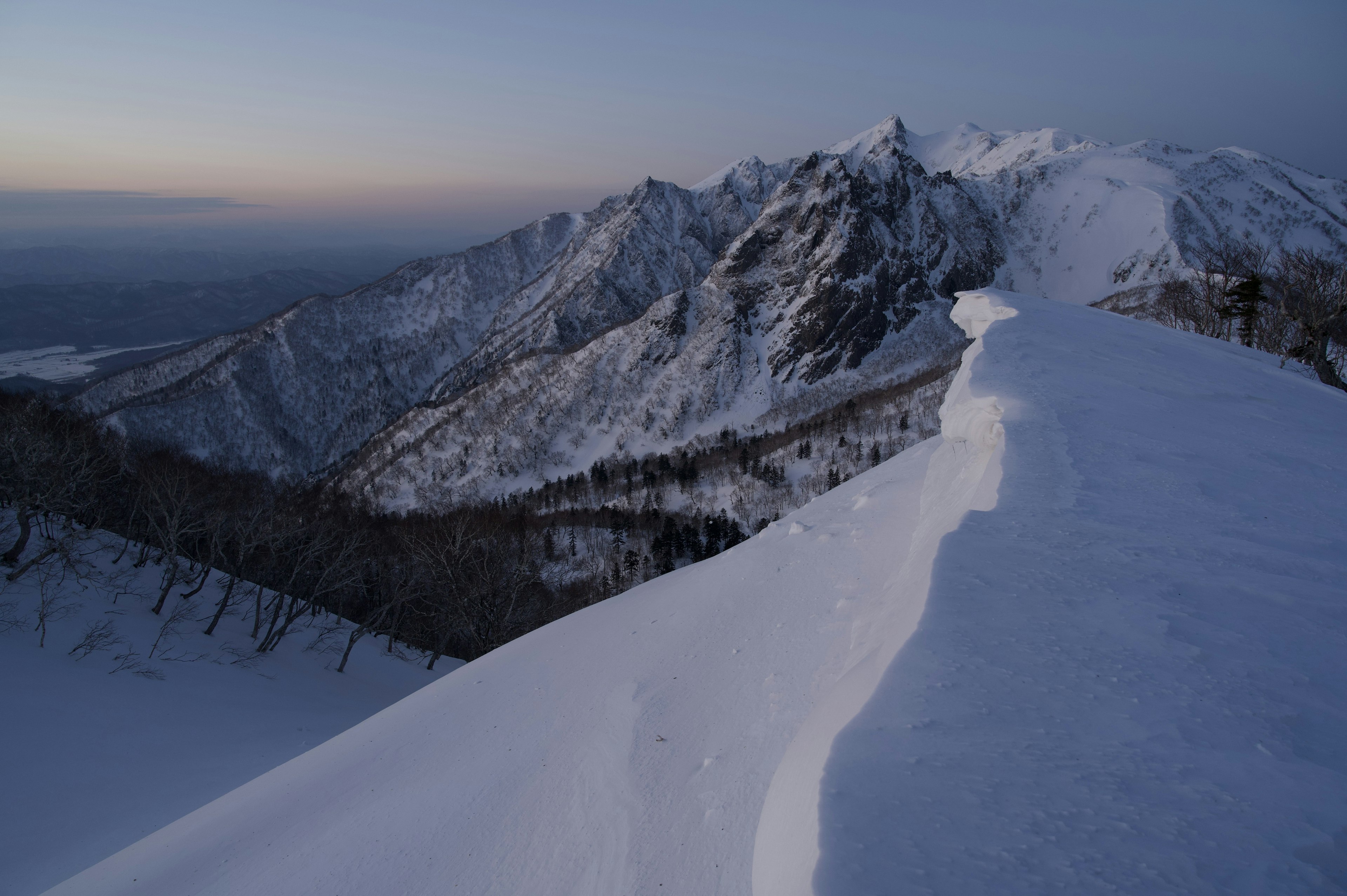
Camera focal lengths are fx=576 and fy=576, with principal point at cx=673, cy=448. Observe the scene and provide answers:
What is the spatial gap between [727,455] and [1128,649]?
13218 cm

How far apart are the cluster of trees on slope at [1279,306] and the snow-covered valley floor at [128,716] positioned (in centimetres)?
3279

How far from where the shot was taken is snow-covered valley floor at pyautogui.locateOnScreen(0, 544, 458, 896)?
12383 mm

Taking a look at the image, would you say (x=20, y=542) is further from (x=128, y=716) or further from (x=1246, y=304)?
(x=1246, y=304)

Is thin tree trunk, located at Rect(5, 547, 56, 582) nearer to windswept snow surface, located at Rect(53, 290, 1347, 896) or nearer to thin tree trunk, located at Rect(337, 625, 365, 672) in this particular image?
thin tree trunk, located at Rect(337, 625, 365, 672)

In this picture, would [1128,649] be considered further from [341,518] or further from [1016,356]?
[341,518]

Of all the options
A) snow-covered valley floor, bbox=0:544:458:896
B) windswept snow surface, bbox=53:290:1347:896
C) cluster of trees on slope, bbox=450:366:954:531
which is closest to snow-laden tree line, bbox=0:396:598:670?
snow-covered valley floor, bbox=0:544:458:896

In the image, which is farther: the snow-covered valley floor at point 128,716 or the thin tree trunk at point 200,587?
the thin tree trunk at point 200,587

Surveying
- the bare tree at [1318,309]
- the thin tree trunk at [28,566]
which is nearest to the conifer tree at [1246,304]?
the bare tree at [1318,309]

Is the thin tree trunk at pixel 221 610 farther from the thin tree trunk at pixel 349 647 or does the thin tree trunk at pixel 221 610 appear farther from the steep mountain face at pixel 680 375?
the steep mountain face at pixel 680 375

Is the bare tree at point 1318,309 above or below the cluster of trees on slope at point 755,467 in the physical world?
above

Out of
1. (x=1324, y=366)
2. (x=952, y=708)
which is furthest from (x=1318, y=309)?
(x=952, y=708)

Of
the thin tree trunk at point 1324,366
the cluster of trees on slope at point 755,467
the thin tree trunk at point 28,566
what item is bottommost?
the cluster of trees on slope at point 755,467

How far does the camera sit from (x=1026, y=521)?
6.47 meters

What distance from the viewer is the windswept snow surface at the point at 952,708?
3281 mm
